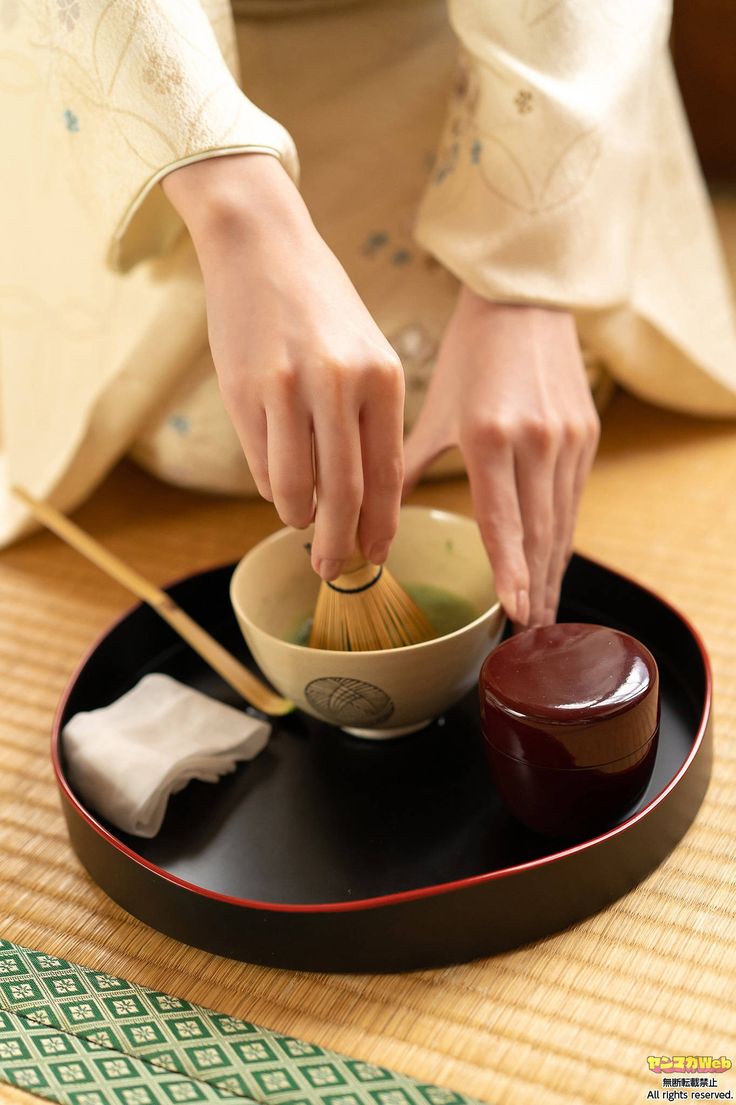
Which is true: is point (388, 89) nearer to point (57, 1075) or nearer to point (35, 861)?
point (35, 861)

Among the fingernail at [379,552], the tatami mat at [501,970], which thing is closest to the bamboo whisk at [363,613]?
the fingernail at [379,552]

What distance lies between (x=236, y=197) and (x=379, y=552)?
24cm

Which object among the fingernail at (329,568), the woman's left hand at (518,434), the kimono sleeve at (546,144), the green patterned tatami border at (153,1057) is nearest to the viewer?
the green patterned tatami border at (153,1057)

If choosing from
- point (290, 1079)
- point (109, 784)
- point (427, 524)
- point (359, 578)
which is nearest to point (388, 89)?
point (427, 524)

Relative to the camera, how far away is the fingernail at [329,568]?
0.68 m

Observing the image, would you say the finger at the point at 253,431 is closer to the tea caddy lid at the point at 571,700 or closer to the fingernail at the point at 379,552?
the fingernail at the point at 379,552

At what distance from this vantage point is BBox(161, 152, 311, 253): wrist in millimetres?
698

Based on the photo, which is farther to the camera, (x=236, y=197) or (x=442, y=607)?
(x=442, y=607)

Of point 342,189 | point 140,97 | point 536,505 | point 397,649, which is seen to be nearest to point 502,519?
point 536,505

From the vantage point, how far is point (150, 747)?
0.77m

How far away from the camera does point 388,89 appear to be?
1.17 metres

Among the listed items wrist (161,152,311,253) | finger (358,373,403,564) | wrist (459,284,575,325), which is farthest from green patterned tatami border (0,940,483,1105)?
wrist (459,284,575,325)

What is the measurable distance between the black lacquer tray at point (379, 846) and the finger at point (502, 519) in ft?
0.35

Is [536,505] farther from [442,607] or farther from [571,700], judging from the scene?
[571,700]
